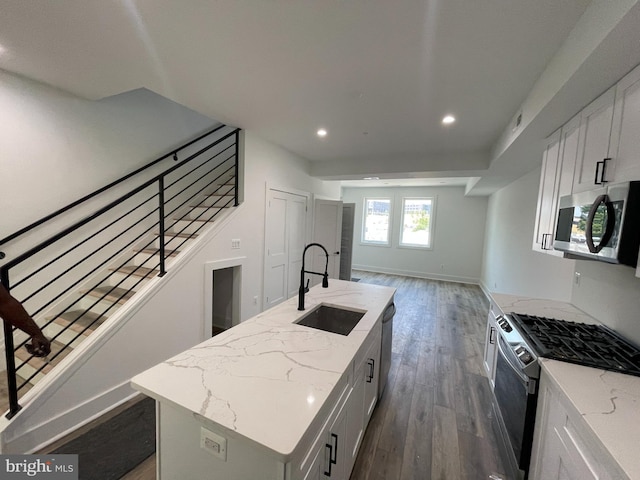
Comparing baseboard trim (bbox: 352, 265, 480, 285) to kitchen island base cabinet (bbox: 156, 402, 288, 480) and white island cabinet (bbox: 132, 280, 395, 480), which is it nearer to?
white island cabinet (bbox: 132, 280, 395, 480)

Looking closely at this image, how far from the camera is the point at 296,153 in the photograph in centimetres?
433

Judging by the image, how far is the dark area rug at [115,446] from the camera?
1.53 m

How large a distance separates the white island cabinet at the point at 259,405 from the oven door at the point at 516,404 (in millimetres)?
922

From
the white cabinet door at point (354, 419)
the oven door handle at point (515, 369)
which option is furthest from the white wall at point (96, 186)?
the oven door handle at point (515, 369)

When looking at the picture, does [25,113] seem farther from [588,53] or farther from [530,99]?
[530,99]

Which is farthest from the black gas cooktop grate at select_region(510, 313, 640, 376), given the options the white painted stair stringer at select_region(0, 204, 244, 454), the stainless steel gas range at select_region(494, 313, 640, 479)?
the white painted stair stringer at select_region(0, 204, 244, 454)

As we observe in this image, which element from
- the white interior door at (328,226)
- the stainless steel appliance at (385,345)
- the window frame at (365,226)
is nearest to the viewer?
the stainless steel appliance at (385,345)

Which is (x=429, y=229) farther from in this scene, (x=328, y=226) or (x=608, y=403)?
(x=608, y=403)

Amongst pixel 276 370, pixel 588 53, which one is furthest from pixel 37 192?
pixel 588 53

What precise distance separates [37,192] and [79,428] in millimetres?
2055

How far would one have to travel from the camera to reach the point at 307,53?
5.62ft

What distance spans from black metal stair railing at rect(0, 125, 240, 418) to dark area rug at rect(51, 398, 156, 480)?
482 mm

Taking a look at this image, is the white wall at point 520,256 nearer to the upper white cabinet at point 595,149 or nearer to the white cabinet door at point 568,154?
the upper white cabinet at point 595,149

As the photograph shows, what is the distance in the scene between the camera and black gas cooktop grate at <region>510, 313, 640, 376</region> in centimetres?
129
